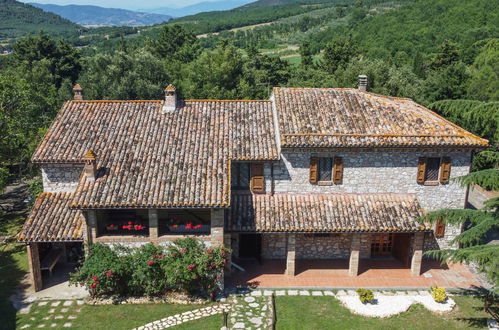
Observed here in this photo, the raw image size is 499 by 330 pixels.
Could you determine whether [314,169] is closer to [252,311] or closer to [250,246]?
[250,246]

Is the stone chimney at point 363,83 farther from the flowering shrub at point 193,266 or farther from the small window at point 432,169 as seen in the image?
the flowering shrub at point 193,266

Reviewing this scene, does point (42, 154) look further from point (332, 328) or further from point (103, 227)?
point (332, 328)

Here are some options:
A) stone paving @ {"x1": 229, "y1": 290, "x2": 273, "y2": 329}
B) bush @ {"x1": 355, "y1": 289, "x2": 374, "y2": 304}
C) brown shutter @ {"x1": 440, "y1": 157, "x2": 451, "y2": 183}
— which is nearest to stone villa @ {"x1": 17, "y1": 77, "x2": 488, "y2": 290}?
brown shutter @ {"x1": 440, "y1": 157, "x2": 451, "y2": 183}

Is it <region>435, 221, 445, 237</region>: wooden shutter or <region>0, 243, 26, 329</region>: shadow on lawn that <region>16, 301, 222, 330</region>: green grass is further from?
<region>435, 221, 445, 237</region>: wooden shutter

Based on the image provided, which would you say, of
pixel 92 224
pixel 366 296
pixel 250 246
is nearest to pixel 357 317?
pixel 366 296

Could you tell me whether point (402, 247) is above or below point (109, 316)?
above

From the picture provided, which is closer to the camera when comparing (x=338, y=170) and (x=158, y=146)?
(x=158, y=146)
